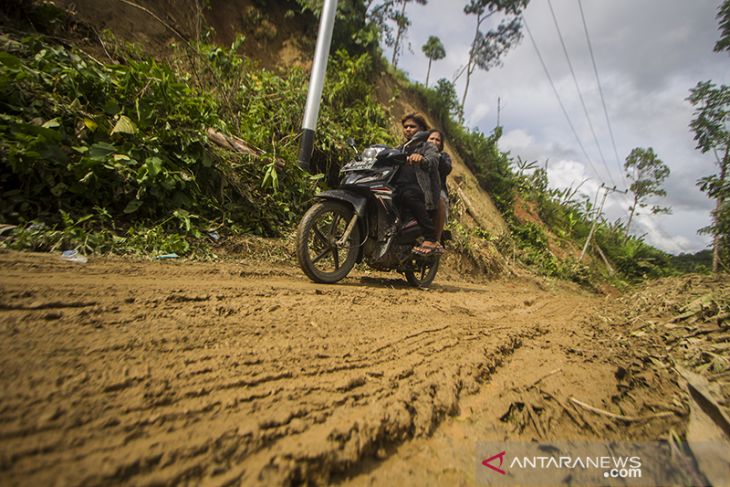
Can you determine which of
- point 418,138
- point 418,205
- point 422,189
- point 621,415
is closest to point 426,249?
point 418,205

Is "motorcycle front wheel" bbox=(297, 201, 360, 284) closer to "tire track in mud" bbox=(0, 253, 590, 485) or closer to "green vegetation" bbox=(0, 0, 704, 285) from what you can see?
"tire track in mud" bbox=(0, 253, 590, 485)

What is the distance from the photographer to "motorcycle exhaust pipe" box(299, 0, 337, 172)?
4801 millimetres

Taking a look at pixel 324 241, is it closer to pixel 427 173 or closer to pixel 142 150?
pixel 427 173

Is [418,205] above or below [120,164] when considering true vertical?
above

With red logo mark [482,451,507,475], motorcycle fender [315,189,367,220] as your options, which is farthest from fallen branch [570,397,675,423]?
motorcycle fender [315,189,367,220]

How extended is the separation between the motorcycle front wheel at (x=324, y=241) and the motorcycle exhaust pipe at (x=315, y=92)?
167 centimetres

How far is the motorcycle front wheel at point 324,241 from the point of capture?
9.08 feet

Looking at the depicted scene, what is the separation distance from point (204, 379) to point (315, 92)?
4.93m

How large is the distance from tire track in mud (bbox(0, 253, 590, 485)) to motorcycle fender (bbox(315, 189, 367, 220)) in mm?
1334

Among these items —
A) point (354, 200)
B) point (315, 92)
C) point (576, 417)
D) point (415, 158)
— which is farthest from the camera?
point (315, 92)

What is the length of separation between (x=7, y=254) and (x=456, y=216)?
7.33m

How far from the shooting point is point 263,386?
986 millimetres

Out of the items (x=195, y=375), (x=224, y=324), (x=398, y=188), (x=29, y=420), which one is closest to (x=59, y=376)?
(x=29, y=420)

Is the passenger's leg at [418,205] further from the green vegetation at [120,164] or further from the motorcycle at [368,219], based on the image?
the green vegetation at [120,164]
